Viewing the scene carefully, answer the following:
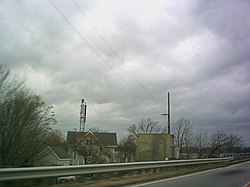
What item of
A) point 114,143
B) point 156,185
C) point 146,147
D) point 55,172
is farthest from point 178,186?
point 114,143

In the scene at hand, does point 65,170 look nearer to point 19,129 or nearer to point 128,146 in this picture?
point 19,129

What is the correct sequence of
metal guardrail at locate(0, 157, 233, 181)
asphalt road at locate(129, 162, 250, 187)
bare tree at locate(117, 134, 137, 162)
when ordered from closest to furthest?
metal guardrail at locate(0, 157, 233, 181)
asphalt road at locate(129, 162, 250, 187)
bare tree at locate(117, 134, 137, 162)

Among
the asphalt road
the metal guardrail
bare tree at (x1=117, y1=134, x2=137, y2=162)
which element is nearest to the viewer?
the metal guardrail

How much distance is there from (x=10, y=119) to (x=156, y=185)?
757 cm

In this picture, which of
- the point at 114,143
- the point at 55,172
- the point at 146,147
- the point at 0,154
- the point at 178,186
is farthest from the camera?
the point at 114,143

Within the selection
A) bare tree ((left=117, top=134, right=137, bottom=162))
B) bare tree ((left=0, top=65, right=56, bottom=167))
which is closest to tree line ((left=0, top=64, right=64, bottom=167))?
bare tree ((left=0, top=65, right=56, bottom=167))

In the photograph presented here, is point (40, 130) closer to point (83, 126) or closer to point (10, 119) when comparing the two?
point (10, 119)

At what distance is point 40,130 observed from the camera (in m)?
19.0

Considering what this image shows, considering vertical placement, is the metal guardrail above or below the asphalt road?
above

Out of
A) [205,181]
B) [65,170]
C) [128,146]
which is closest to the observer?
[65,170]

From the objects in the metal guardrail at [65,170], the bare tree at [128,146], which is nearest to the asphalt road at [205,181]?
the metal guardrail at [65,170]

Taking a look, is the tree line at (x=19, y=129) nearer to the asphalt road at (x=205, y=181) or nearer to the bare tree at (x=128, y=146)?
the asphalt road at (x=205, y=181)

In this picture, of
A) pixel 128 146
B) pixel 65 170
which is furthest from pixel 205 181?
pixel 128 146

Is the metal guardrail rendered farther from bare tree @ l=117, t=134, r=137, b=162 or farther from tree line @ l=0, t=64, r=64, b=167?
bare tree @ l=117, t=134, r=137, b=162
